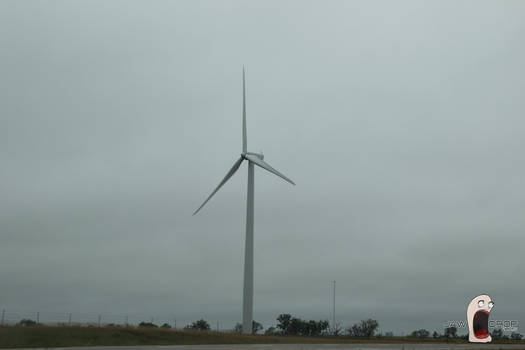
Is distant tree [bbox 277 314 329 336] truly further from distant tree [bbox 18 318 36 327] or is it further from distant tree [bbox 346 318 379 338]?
distant tree [bbox 18 318 36 327]

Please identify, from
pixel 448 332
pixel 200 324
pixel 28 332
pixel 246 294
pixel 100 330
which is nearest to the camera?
pixel 28 332

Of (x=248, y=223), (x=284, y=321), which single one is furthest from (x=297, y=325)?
(x=248, y=223)

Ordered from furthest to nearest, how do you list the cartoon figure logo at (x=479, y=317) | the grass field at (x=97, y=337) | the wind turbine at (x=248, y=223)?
the wind turbine at (x=248, y=223), the cartoon figure logo at (x=479, y=317), the grass field at (x=97, y=337)

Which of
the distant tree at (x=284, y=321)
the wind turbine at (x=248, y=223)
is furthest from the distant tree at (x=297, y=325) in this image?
the wind turbine at (x=248, y=223)

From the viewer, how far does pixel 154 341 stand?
225 feet

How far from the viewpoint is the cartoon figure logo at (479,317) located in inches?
2879

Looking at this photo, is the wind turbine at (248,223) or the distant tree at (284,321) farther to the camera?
the distant tree at (284,321)

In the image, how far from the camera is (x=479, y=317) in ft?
248

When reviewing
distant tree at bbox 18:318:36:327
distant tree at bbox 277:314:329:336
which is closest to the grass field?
distant tree at bbox 18:318:36:327

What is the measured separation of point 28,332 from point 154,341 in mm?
12958

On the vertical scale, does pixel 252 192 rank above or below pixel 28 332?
above

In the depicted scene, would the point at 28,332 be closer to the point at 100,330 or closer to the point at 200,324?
the point at 100,330

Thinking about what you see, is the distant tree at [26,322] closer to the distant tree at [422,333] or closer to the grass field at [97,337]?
the grass field at [97,337]

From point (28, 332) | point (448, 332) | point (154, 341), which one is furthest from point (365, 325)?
point (28, 332)
